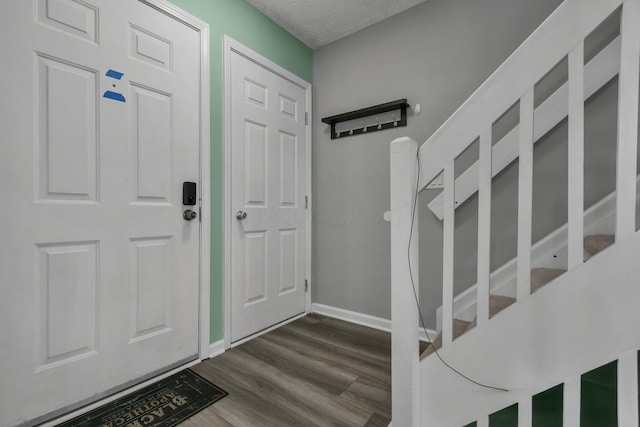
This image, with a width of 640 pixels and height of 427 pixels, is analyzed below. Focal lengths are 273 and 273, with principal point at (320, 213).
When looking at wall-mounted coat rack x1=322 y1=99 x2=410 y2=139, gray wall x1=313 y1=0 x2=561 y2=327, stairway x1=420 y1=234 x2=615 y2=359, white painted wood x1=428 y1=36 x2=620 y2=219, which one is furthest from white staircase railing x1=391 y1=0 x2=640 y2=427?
A: wall-mounted coat rack x1=322 y1=99 x2=410 y2=139

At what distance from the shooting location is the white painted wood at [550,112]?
1429 millimetres

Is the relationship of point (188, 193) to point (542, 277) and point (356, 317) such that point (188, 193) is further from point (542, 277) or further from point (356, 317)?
point (542, 277)

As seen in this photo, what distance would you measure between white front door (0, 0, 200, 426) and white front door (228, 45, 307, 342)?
0.31 m

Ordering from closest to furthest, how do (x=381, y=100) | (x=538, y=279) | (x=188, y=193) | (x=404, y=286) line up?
(x=404, y=286) < (x=538, y=279) < (x=188, y=193) < (x=381, y=100)

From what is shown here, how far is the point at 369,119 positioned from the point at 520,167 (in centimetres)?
152

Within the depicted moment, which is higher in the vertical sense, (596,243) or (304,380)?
(596,243)

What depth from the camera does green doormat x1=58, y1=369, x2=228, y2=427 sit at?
1.23m

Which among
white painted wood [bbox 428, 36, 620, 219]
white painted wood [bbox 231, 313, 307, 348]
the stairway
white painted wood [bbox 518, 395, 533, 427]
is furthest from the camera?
white painted wood [bbox 231, 313, 307, 348]

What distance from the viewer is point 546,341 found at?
89cm

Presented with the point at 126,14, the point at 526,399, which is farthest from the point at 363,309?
the point at 126,14

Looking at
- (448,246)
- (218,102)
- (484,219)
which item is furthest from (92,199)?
(484,219)

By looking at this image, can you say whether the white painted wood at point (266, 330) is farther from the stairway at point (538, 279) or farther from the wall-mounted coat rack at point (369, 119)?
the wall-mounted coat rack at point (369, 119)

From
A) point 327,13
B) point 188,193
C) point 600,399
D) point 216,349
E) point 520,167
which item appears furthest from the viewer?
point 327,13

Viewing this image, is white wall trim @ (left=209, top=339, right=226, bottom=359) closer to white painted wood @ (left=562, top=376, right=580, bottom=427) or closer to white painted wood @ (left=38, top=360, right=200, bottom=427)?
white painted wood @ (left=38, top=360, right=200, bottom=427)
